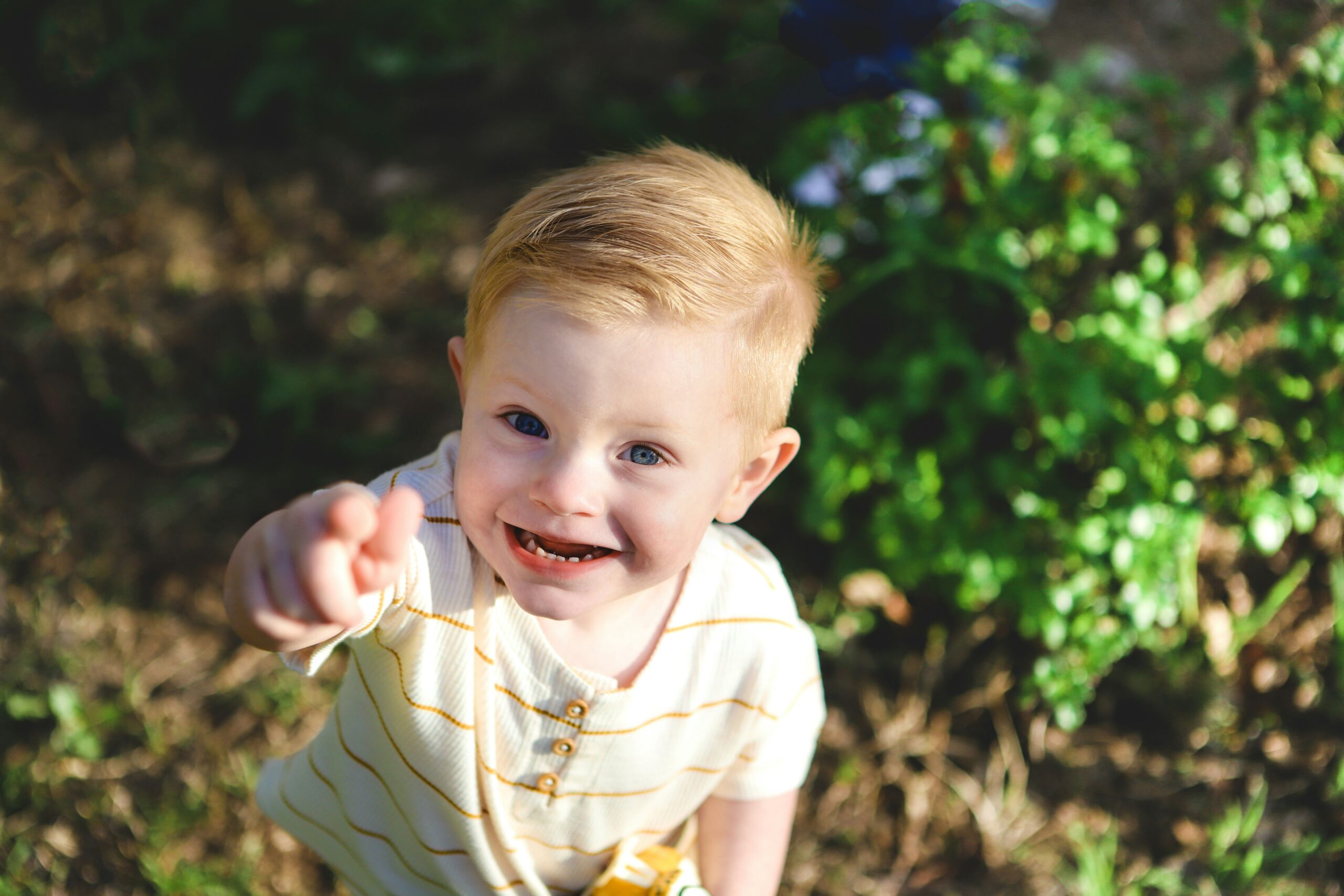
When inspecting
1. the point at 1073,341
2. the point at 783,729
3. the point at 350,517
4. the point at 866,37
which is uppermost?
the point at 350,517

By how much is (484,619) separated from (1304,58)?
6.57ft

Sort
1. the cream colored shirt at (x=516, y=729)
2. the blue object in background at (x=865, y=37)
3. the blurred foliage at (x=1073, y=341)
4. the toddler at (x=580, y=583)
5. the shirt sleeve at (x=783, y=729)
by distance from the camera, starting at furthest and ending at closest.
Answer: the blue object in background at (x=865, y=37), the blurred foliage at (x=1073, y=341), the shirt sleeve at (x=783, y=729), the cream colored shirt at (x=516, y=729), the toddler at (x=580, y=583)

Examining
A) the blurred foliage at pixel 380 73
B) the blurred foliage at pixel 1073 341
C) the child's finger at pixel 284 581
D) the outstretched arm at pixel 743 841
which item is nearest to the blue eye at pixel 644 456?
the child's finger at pixel 284 581

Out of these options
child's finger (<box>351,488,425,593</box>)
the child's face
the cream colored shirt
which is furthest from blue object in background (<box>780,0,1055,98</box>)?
child's finger (<box>351,488,425,593</box>)

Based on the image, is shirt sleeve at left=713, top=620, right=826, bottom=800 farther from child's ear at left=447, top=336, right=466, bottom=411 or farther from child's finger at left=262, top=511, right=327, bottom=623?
child's finger at left=262, top=511, right=327, bottom=623

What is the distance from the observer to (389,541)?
92cm

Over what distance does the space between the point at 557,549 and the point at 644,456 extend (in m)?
0.15

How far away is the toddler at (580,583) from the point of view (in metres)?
1.08

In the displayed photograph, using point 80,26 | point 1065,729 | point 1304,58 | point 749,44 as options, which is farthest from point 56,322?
point 1304,58

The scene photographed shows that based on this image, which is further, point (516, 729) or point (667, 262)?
point (516, 729)

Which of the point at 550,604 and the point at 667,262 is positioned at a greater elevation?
the point at 667,262

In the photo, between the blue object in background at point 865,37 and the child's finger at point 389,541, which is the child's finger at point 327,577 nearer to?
the child's finger at point 389,541

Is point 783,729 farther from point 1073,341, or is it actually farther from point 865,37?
point 865,37

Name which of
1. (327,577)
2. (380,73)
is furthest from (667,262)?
(380,73)
